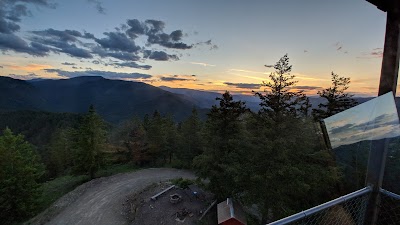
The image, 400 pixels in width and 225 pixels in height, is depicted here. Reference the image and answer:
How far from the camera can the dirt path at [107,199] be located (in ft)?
62.4

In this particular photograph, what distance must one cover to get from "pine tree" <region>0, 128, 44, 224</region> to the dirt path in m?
3.61

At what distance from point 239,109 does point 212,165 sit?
185 inches

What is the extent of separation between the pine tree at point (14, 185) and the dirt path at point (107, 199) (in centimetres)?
361

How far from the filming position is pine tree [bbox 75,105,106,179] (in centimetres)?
2842

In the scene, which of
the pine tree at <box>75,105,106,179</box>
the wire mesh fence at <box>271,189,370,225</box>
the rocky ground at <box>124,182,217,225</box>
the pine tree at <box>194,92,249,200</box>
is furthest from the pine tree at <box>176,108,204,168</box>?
the wire mesh fence at <box>271,189,370,225</box>

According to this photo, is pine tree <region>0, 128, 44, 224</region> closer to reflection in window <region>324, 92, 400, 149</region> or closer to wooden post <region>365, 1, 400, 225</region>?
reflection in window <region>324, 92, 400, 149</region>

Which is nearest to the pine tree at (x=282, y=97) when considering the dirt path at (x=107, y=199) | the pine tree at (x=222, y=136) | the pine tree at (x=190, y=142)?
the pine tree at (x=222, y=136)

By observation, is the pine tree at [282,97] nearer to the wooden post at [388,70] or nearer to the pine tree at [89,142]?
the wooden post at [388,70]

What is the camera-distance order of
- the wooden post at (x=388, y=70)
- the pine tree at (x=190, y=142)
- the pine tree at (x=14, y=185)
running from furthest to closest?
the pine tree at (x=190, y=142) < the pine tree at (x=14, y=185) < the wooden post at (x=388, y=70)

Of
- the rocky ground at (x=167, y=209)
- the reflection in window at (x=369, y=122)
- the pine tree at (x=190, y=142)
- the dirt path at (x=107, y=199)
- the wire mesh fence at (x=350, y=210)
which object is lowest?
the dirt path at (x=107, y=199)

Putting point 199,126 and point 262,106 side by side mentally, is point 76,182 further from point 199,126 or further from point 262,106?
point 262,106

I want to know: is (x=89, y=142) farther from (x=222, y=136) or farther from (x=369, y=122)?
(x=369, y=122)

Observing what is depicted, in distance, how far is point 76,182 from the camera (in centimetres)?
2927

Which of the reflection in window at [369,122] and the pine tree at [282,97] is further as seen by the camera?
the pine tree at [282,97]
